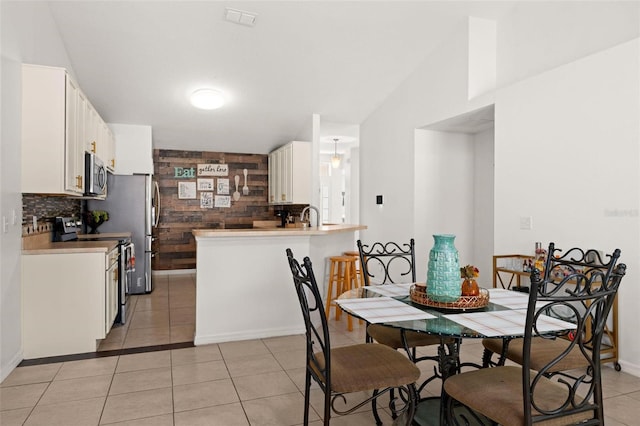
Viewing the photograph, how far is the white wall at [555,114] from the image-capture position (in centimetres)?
310

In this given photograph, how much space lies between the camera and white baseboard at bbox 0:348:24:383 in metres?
2.80

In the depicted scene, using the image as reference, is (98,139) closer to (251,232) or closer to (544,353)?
(251,232)

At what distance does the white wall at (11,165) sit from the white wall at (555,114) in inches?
157

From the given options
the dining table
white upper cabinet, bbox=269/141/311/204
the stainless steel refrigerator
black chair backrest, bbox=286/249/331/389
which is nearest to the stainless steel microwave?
the stainless steel refrigerator

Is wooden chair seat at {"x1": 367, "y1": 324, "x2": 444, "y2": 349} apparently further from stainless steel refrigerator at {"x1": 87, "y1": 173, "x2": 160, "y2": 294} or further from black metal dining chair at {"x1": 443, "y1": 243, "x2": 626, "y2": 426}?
stainless steel refrigerator at {"x1": 87, "y1": 173, "x2": 160, "y2": 294}

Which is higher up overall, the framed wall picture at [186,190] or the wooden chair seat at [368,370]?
the framed wall picture at [186,190]

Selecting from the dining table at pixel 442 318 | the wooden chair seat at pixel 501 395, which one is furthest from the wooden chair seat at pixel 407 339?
the wooden chair seat at pixel 501 395

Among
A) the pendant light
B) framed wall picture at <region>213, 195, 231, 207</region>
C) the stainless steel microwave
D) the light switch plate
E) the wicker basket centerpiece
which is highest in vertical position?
the pendant light

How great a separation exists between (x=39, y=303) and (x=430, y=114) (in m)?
4.32

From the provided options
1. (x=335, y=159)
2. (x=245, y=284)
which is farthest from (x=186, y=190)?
(x=245, y=284)

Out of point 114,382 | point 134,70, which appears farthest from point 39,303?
point 134,70

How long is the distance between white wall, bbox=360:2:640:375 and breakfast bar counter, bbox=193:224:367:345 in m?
1.87

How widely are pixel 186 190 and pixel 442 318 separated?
628 cm

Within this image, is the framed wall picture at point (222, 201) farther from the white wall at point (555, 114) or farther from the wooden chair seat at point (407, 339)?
the wooden chair seat at point (407, 339)
